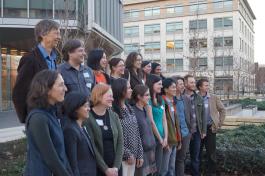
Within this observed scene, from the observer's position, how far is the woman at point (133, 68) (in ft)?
20.6

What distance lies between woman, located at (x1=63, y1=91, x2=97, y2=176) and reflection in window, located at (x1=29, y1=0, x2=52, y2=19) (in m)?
19.9

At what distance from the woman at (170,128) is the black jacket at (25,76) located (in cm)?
312

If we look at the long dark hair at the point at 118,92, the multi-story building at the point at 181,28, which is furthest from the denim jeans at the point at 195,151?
the multi-story building at the point at 181,28

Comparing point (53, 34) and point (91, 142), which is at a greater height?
point (53, 34)

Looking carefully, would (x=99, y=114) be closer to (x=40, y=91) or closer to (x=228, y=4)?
(x=40, y=91)

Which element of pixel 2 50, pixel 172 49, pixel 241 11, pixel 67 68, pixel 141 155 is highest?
pixel 241 11

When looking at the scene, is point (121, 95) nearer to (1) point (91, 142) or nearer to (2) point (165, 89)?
(1) point (91, 142)

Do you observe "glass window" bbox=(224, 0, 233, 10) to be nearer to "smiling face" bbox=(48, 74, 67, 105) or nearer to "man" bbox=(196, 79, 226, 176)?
"man" bbox=(196, 79, 226, 176)

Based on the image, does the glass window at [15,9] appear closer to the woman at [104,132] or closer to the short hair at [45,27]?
the short hair at [45,27]

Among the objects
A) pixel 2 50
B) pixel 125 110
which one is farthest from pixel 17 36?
pixel 125 110

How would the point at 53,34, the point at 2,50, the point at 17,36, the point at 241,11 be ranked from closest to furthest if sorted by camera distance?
the point at 53,34, the point at 17,36, the point at 2,50, the point at 241,11

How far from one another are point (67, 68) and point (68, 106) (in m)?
0.88

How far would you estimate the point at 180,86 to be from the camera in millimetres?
7242

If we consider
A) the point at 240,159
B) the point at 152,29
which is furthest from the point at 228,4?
the point at 240,159
